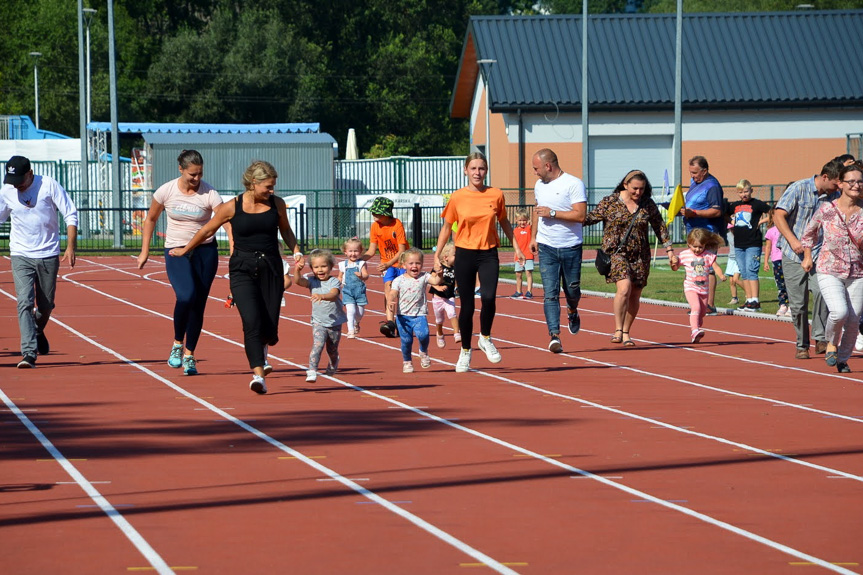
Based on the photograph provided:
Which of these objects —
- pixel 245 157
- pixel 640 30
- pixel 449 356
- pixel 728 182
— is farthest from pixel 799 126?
pixel 449 356

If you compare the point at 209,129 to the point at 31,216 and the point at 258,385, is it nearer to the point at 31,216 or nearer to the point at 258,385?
the point at 31,216

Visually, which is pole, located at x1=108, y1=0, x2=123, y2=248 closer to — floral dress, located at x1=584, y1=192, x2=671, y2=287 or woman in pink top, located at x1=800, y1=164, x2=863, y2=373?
floral dress, located at x1=584, y1=192, x2=671, y2=287

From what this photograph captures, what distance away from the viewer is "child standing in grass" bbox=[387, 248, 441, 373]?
12172 millimetres

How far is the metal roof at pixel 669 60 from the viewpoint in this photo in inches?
1812

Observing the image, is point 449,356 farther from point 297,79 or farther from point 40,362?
point 297,79

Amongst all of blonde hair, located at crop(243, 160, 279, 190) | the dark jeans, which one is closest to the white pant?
the dark jeans

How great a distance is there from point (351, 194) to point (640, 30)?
36.2ft

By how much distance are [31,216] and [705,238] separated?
7407 mm

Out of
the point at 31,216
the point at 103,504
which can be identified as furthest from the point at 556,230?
the point at 103,504

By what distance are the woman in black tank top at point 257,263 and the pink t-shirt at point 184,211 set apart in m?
0.99

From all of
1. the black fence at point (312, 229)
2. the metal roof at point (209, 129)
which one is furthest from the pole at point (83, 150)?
the metal roof at point (209, 129)

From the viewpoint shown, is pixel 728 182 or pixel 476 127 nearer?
pixel 728 182

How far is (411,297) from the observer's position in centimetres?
1216

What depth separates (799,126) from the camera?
1866 inches
